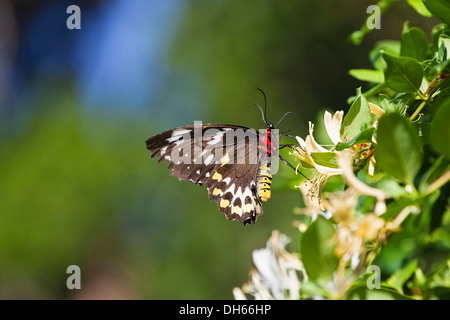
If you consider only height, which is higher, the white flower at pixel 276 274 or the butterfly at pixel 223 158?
the butterfly at pixel 223 158

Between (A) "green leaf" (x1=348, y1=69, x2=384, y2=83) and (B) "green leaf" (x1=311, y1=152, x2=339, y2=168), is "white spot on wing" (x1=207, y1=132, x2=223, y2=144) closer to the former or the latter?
(A) "green leaf" (x1=348, y1=69, x2=384, y2=83)

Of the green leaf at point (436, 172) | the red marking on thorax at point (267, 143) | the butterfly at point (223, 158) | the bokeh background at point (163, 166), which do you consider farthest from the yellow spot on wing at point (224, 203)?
the bokeh background at point (163, 166)

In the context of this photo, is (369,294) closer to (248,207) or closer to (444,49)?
(444,49)

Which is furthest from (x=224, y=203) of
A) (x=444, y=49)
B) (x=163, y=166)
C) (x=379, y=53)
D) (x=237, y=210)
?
(x=163, y=166)

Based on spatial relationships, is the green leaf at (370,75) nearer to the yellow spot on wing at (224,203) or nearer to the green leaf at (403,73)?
the green leaf at (403,73)

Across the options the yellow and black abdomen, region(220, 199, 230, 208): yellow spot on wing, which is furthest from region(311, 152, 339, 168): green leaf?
region(220, 199, 230, 208): yellow spot on wing

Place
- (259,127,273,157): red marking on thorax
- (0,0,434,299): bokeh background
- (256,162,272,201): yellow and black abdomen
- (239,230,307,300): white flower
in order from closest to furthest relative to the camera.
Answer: (239,230,307,300): white flower → (256,162,272,201): yellow and black abdomen → (259,127,273,157): red marking on thorax → (0,0,434,299): bokeh background
